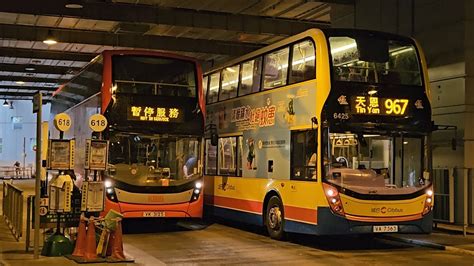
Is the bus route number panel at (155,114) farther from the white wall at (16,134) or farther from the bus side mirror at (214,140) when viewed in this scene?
the white wall at (16,134)

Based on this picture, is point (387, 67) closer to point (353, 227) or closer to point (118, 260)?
point (353, 227)

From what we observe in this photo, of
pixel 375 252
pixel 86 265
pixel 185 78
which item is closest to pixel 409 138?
pixel 375 252

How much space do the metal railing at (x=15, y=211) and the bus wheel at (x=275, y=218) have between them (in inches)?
208

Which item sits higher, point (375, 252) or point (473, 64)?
point (473, 64)

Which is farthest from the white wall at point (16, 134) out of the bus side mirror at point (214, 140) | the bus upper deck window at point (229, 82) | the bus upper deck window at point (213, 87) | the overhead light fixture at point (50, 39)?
the bus side mirror at point (214, 140)

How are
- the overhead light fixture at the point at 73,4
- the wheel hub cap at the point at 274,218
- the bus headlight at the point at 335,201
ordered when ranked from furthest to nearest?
the overhead light fixture at the point at 73,4 < the wheel hub cap at the point at 274,218 < the bus headlight at the point at 335,201

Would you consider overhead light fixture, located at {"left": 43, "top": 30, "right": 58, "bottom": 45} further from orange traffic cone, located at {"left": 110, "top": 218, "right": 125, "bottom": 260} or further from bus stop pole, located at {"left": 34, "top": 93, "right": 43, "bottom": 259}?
orange traffic cone, located at {"left": 110, "top": 218, "right": 125, "bottom": 260}

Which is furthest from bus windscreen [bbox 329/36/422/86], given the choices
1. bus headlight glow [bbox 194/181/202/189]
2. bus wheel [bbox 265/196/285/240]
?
bus headlight glow [bbox 194/181/202/189]

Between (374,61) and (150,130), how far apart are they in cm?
529

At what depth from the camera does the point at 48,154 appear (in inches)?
404

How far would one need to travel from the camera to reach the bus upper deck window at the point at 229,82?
16.1 metres

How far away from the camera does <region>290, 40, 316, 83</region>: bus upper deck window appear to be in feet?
39.8

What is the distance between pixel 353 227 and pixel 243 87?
534cm

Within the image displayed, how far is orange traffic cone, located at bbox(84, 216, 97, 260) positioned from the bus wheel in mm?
4538
